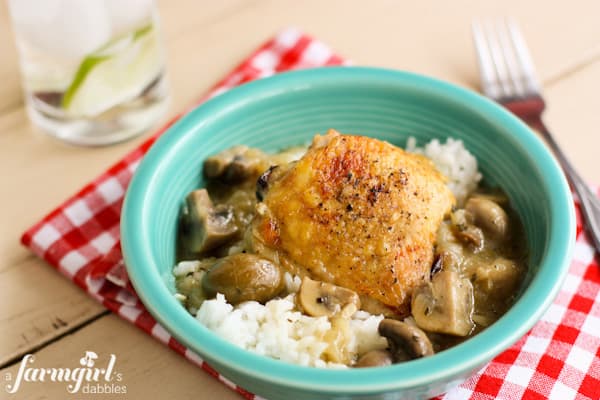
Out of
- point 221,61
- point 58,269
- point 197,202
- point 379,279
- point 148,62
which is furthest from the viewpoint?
point 221,61

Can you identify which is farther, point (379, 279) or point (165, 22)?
point (165, 22)

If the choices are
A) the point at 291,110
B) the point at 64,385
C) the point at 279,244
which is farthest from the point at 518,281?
the point at 64,385

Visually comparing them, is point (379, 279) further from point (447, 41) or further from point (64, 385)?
point (447, 41)

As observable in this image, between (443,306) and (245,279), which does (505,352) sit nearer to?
(443,306)

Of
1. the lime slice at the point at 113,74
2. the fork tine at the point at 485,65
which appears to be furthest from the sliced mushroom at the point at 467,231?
the lime slice at the point at 113,74

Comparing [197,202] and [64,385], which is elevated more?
[197,202]

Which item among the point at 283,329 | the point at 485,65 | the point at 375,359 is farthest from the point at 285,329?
the point at 485,65
